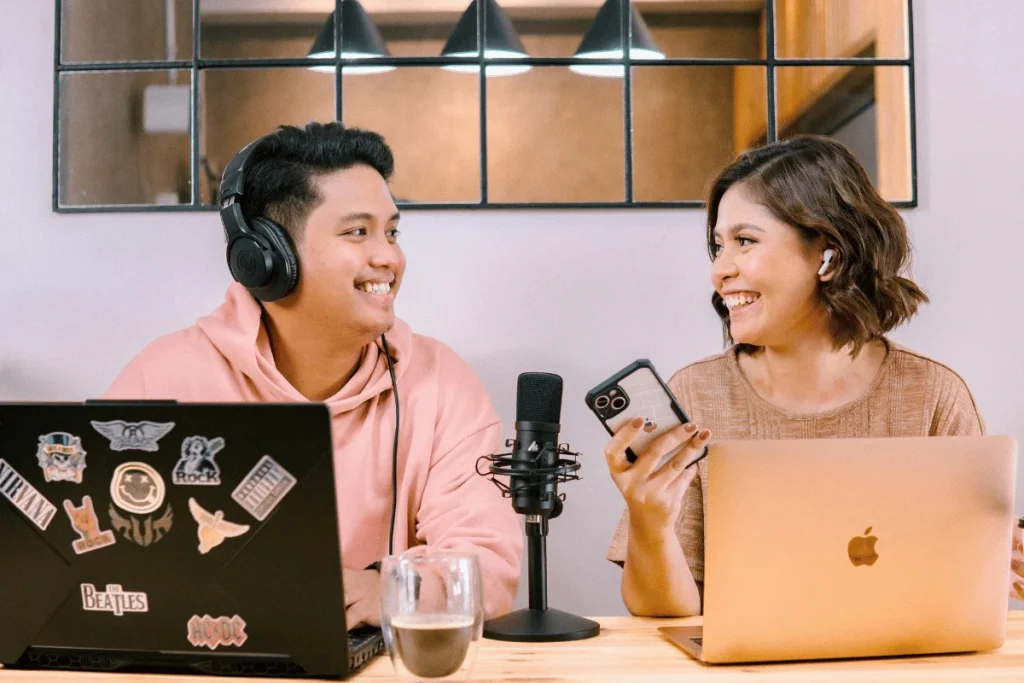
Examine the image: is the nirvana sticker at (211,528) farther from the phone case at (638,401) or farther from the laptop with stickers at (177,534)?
the phone case at (638,401)

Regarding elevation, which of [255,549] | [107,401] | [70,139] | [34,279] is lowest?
[255,549]

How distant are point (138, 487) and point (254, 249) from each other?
753 millimetres

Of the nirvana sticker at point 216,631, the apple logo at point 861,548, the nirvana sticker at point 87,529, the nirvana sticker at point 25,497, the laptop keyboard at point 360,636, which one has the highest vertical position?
the nirvana sticker at point 25,497

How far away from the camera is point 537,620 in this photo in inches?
48.3

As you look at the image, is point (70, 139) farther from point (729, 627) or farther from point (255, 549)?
point (729, 627)

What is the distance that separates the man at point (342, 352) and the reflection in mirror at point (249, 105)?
395mm

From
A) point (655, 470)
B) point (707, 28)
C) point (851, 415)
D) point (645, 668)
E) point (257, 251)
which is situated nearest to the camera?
point (645, 668)

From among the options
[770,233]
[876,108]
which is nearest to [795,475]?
[770,233]

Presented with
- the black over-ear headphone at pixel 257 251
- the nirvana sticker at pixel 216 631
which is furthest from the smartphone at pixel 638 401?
the black over-ear headphone at pixel 257 251

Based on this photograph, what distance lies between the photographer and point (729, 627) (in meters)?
1.04

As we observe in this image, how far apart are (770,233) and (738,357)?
0.87 feet

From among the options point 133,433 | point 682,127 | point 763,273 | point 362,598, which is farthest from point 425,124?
point 133,433

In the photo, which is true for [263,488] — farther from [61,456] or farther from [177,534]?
[61,456]

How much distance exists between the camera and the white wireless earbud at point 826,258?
177 cm
